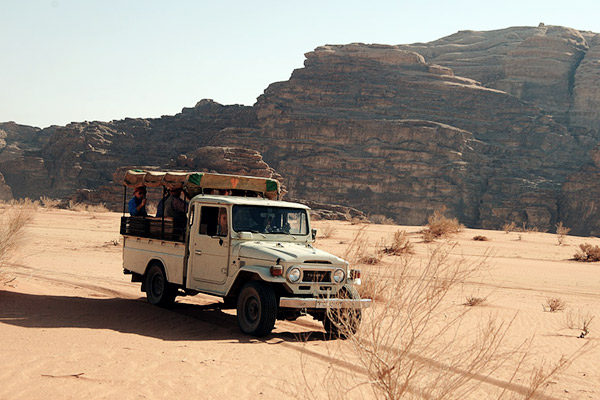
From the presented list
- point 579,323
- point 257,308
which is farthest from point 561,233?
point 257,308

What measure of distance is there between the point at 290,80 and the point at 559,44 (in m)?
65.3

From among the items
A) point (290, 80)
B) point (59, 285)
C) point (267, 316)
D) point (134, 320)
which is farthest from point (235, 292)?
point (290, 80)

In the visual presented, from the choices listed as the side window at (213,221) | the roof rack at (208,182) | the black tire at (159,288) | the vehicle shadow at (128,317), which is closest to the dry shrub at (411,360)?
the vehicle shadow at (128,317)

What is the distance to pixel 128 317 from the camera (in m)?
11.0

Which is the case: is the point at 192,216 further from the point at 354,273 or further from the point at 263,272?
the point at 354,273

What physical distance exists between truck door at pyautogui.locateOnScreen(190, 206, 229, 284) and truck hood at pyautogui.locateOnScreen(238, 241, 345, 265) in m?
0.43

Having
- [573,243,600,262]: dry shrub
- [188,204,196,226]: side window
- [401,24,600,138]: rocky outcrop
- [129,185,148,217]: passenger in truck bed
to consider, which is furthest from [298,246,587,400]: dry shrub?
[401,24,600,138]: rocky outcrop

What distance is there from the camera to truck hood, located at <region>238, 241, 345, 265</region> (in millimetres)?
9578

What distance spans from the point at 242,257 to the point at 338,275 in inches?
57.9

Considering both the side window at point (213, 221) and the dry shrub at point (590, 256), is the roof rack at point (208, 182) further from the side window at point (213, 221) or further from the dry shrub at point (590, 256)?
the dry shrub at point (590, 256)

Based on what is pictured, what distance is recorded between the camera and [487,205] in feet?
329

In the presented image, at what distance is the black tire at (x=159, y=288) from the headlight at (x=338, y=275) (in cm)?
337

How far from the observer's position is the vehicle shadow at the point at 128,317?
32.3 ft

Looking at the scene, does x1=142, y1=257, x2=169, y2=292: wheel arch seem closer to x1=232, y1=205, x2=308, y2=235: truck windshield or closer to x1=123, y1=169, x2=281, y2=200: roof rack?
x1=123, y1=169, x2=281, y2=200: roof rack
